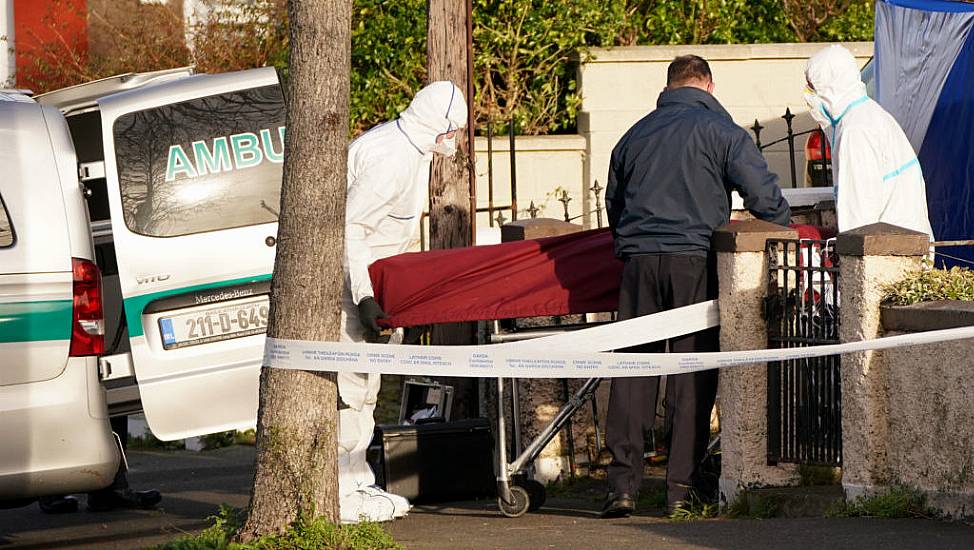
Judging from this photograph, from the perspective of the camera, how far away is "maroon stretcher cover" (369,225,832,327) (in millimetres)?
7277

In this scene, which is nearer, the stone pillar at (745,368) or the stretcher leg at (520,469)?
the stone pillar at (745,368)

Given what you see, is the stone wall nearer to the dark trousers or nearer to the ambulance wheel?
the dark trousers

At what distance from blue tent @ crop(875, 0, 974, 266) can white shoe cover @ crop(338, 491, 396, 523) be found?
4537mm

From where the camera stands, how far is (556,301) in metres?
7.28

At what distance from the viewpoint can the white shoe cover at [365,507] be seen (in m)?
7.35

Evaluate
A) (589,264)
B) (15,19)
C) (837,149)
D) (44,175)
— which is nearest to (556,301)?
(589,264)

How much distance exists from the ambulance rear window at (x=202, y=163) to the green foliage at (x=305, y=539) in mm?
1918

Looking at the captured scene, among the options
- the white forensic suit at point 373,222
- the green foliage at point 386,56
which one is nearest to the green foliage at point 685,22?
the green foliage at point 386,56

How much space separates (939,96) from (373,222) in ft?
16.0

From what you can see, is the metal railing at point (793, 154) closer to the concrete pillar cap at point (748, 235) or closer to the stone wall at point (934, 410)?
the concrete pillar cap at point (748, 235)

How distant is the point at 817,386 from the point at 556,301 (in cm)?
124

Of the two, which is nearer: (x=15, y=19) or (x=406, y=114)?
(x=406, y=114)

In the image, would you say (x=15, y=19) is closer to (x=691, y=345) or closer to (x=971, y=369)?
(x=691, y=345)

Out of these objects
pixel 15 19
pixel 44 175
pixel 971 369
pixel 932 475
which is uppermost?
pixel 15 19
